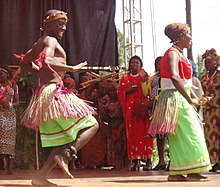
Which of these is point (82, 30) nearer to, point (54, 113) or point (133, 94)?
point (133, 94)

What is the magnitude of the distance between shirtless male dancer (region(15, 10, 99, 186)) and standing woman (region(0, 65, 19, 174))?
2789 millimetres

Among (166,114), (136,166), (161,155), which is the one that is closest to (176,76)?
(166,114)

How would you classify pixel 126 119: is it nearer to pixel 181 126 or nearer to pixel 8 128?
pixel 8 128

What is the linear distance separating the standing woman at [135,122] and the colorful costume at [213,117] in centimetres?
112

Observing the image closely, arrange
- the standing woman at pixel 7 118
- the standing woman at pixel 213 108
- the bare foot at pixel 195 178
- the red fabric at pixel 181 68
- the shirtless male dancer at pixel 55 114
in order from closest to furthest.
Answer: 1. the shirtless male dancer at pixel 55 114
2. the bare foot at pixel 195 178
3. the red fabric at pixel 181 68
4. the standing woman at pixel 213 108
5. the standing woman at pixel 7 118

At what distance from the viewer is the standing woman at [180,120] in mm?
4918

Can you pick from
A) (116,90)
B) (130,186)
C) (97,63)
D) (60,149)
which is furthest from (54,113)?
(97,63)

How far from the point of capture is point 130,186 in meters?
4.51

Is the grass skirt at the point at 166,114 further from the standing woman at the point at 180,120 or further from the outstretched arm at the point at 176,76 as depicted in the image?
the outstretched arm at the point at 176,76

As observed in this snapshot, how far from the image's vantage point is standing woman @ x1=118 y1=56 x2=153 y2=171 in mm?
7707

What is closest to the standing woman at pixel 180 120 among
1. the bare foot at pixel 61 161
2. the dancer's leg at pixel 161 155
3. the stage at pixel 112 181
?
the stage at pixel 112 181

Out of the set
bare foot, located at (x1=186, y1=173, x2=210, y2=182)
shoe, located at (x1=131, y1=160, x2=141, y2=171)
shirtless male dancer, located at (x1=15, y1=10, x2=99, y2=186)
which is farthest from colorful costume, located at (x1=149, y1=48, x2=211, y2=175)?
shoe, located at (x1=131, y1=160, x2=141, y2=171)

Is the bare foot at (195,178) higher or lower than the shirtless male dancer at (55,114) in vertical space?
lower

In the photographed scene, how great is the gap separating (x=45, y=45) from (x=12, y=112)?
10.2 feet
